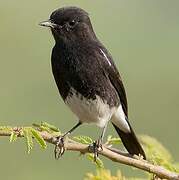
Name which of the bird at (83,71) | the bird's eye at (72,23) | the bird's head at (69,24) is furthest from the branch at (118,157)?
the bird's eye at (72,23)

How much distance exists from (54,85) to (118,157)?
7623mm

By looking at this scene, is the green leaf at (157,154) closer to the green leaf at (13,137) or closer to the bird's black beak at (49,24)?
the green leaf at (13,137)

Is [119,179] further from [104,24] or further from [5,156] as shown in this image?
[104,24]

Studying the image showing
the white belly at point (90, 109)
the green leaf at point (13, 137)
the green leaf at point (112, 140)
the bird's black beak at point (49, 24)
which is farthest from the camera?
the white belly at point (90, 109)

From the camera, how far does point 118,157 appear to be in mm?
3695

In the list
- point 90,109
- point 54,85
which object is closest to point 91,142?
point 90,109

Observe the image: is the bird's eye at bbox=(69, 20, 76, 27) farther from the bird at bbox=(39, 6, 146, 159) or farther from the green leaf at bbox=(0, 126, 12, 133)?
the green leaf at bbox=(0, 126, 12, 133)

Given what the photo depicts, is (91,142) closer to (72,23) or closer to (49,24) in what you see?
(49,24)

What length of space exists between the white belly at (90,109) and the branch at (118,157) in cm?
120

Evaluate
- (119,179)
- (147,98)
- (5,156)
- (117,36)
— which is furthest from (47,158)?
(117,36)

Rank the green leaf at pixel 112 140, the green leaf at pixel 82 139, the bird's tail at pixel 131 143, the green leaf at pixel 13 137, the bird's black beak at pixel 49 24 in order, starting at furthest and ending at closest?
the bird's black beak at pixel 49 24 < the bird's tail at pixel 131 143 < the green leaf at pixel 112 140 < the green leaf at pixel 82 139 < the green leaf at pixel 13 137

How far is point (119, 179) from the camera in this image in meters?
3.62

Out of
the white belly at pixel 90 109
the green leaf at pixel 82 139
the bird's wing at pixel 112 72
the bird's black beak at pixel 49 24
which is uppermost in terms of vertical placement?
the bird's black beak at pixel 49 24

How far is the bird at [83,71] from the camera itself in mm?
4957
